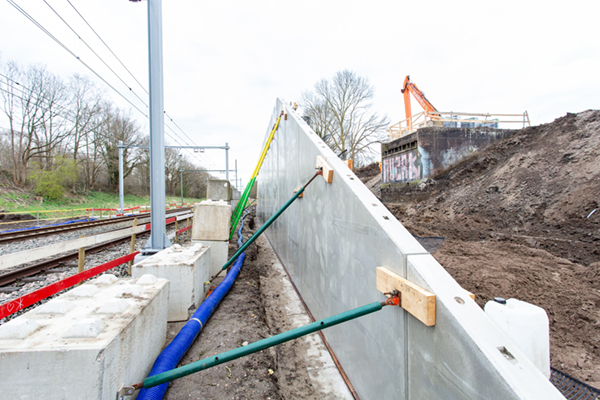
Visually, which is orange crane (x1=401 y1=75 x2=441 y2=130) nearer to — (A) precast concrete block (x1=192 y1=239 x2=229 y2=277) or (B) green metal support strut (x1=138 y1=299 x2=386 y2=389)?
(A) precast concrete block (x1=192 y1=239 x2=229 y2=277)

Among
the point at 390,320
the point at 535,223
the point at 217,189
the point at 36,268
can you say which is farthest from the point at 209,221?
the point at 535,223

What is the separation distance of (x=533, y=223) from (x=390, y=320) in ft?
35.7

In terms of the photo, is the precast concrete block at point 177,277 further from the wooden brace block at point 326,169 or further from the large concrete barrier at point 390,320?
the wooden brace block at point 326,169

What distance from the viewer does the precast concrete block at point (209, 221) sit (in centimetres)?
527

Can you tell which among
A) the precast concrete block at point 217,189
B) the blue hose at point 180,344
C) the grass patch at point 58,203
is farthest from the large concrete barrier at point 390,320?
the grass patch at point 58,203

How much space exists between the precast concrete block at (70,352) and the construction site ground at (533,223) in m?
4.70

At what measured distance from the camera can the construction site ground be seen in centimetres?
453

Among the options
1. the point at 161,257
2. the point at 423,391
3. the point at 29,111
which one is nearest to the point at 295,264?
the point at 161,257

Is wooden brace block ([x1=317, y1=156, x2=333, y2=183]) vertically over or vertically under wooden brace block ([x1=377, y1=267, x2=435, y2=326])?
over

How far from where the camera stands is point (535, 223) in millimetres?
9789

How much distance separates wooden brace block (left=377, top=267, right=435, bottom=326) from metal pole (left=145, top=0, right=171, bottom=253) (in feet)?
14.3

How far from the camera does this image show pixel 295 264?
5.84 meters

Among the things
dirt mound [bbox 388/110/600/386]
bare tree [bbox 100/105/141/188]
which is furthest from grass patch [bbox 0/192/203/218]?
dirt mound [bbox 388/110/600/386]

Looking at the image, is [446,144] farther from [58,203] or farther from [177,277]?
[58,203]
